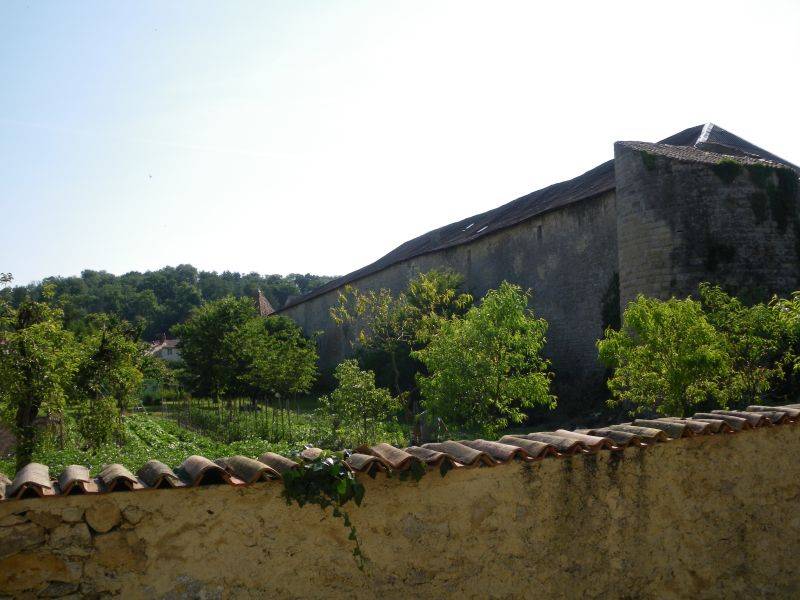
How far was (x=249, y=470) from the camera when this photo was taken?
3578mm

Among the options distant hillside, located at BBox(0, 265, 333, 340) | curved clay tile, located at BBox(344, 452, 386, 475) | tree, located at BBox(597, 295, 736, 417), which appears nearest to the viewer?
curved clay tile, located at BBox(344, 452, 386, 475)

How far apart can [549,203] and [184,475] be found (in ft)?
67.2

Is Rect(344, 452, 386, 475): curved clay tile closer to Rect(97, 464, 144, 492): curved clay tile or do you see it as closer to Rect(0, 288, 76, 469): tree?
Rect(97, 464, 144, 492): curved clay tile

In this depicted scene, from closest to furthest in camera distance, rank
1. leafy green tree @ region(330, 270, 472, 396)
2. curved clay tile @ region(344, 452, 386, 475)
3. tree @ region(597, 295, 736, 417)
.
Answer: curved clay tile @ region(344, 452, 386, 475) → tree @ region(597, 295, 736, 417) → leafy green tree @ region(330, 270, 472, 396)

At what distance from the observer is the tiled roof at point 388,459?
10.8 feet

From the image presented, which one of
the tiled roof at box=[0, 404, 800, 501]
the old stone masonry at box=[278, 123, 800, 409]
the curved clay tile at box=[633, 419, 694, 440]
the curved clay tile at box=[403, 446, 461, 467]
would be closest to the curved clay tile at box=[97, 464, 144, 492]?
the tiled roof at box=[0, 404, 800, 501]

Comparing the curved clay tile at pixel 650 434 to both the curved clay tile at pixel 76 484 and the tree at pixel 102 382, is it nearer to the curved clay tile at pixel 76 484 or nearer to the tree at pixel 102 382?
the curved clay tile at pixel 76 484

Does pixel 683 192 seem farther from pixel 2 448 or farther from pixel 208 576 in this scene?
pixel 2 448

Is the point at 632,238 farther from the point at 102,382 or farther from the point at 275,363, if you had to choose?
the point at 275,363

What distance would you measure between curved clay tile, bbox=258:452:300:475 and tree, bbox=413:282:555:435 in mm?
6849

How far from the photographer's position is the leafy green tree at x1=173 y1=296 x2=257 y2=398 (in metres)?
26.5

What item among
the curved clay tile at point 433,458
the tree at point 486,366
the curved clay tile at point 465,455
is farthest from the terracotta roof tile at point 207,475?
the tree at point 486,366

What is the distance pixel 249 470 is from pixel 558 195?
2109cm

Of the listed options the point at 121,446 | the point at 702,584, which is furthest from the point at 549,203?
the point at 702,584
